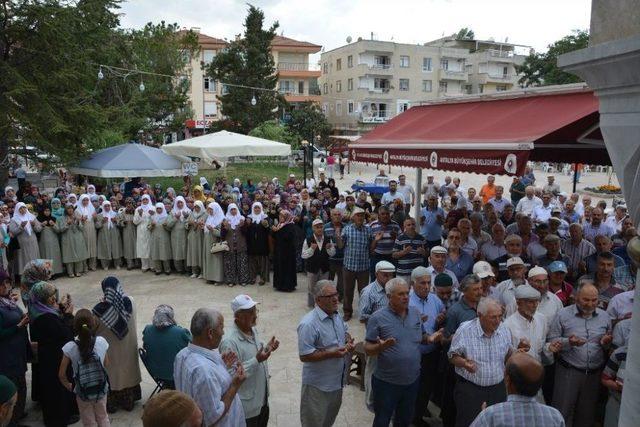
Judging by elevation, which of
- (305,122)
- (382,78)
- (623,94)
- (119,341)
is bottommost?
(119,341)

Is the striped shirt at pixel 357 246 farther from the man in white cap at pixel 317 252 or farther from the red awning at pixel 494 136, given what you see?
the red awning at pixel 494 136

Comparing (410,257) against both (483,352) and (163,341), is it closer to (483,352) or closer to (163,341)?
(483,352)

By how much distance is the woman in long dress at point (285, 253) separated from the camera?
9.86 metres

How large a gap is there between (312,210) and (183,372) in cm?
709

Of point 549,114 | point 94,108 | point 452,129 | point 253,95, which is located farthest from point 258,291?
point 253,95

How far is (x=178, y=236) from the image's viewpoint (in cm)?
1095

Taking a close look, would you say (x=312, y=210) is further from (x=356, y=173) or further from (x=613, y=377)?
(x=356, y=173)

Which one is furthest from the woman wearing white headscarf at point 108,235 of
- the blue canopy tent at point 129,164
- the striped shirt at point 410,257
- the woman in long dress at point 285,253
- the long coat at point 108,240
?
the striped shirt at point 410,257

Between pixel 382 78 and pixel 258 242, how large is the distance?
51.8 meters

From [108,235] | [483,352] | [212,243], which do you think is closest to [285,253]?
[212,243]

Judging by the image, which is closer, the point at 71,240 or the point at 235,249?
the point at 235,249

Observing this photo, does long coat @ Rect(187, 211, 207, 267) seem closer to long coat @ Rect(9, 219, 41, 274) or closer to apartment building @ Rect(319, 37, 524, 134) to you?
long coat @ Rect(9, 219, 41, 274)

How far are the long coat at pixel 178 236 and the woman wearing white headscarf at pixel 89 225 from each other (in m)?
1.84

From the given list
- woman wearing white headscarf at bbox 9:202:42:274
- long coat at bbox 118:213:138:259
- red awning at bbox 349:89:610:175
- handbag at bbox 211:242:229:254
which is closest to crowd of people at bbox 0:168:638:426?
red awning at bbox 349:89:610:175
